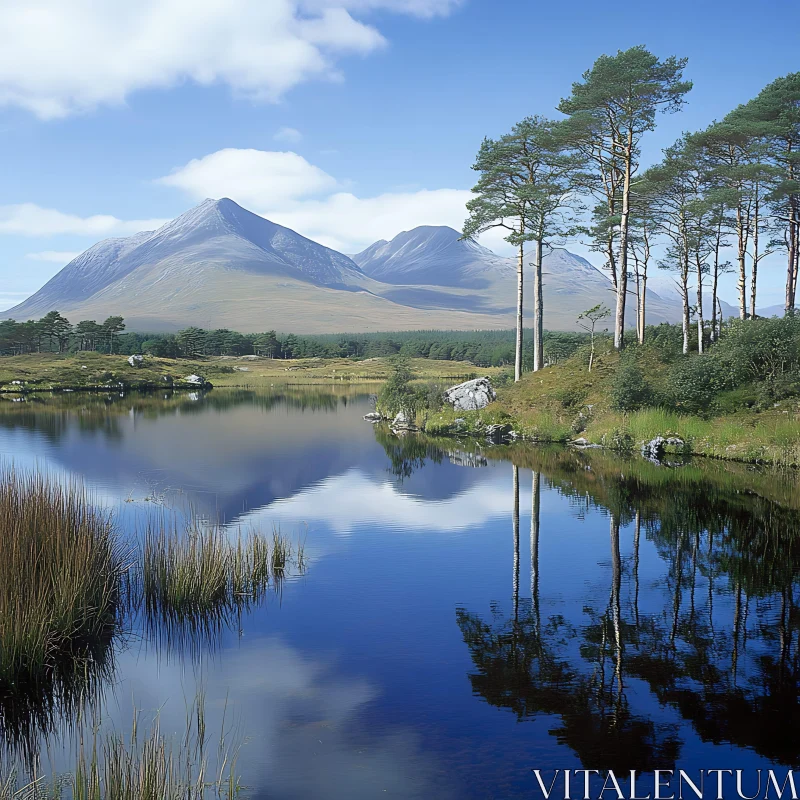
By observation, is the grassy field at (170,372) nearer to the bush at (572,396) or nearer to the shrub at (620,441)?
the bush at (572,396)

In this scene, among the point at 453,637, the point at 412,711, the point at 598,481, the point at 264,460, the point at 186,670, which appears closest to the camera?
the point at 412,711

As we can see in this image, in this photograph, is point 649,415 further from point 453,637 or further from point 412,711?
point 412,711

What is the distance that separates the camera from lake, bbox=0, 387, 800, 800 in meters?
6.79

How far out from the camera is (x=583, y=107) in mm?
29812

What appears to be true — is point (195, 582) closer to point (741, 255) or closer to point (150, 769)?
point (150, 769)

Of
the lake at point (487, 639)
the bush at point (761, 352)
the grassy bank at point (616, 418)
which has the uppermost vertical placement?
the bush at point (761, 352)

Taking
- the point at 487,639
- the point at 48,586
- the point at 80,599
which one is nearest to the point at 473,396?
the point at 487,639

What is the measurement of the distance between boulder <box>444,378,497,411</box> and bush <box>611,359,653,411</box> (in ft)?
25.1

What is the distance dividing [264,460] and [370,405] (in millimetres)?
24712

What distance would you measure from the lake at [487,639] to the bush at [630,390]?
6208 mm

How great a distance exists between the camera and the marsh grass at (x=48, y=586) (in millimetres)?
7691

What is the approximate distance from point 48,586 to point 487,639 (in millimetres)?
5337

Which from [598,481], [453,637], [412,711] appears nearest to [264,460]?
[598,481]

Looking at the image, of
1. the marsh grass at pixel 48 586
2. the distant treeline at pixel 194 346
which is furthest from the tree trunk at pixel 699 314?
the distant treeline at pixel 194 346
